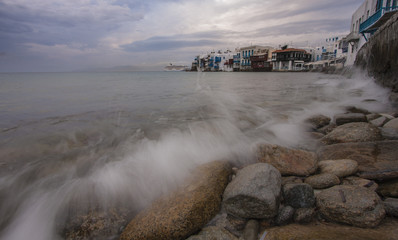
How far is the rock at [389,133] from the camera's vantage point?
11.2ft

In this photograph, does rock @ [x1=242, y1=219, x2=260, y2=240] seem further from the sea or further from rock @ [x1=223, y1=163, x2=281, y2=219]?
the sea

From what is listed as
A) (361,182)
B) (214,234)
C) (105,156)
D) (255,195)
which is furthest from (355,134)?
(105,156)

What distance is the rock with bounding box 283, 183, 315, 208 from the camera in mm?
2010

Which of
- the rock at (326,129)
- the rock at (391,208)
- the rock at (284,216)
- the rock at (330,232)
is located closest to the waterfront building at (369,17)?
the rock at (326,129)

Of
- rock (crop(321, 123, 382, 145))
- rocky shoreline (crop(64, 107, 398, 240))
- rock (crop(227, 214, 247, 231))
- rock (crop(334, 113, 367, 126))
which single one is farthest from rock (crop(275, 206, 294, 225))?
rock (crop(334, 113, 367, 126))

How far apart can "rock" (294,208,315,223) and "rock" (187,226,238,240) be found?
1.90 ft

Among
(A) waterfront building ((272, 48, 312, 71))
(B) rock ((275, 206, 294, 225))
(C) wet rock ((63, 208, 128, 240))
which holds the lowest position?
(C) wet rock ((63, 208, 128, 240))

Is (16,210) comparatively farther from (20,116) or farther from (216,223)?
(20,116)

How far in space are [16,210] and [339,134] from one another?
Answer: 4633 millimetres

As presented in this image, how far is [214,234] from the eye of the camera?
75.2 inches

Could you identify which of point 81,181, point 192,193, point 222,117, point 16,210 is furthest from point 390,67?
point 16,210

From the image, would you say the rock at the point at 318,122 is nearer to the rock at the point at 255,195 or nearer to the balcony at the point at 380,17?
the rock at the point at 255,195

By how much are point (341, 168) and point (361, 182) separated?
23 centimetres

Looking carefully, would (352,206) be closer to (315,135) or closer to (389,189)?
(389,189)
